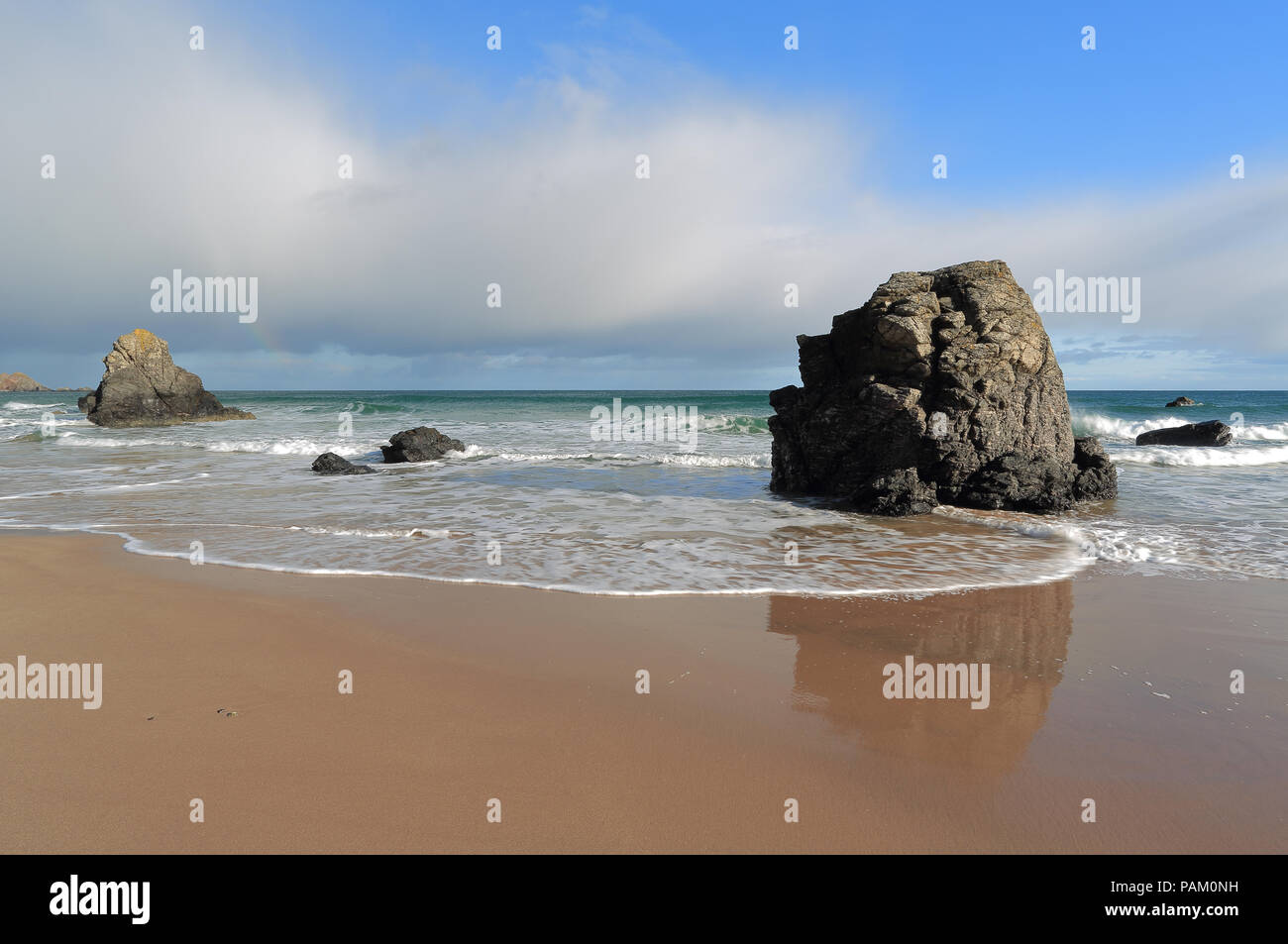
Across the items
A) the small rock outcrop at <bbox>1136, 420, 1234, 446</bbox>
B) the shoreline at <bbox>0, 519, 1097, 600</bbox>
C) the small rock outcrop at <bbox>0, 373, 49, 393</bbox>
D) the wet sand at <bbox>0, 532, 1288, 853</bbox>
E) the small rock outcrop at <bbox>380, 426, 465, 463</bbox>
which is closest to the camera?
the wet sand at <bbox>0, 532, 1288, 853</bbox>

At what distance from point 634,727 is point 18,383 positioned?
16716 cm

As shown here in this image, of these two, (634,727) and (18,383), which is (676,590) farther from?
(18,383)

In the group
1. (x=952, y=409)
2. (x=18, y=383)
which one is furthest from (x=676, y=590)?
(x=18, y=383)

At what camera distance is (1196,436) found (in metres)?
24.5

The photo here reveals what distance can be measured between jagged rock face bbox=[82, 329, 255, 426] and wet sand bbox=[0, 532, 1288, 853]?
123 ft

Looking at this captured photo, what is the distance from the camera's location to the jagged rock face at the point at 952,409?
37.8 feet

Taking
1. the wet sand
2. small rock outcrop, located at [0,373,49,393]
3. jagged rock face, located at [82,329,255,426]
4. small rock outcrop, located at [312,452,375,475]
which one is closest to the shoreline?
the wet sand

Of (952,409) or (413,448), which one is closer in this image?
(952,409)

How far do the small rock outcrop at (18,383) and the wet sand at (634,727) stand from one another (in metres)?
157

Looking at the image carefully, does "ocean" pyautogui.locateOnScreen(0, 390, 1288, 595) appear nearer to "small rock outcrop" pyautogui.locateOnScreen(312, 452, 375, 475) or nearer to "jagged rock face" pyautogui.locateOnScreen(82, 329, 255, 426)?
"small rock outcrop" pyautogui.locateOnScreen(312, 452, 375, 475)

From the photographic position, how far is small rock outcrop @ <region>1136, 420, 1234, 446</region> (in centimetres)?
2397
